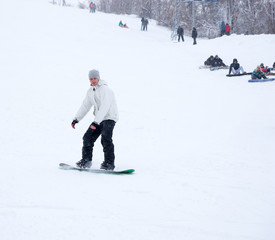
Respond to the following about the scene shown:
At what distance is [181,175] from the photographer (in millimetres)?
4734

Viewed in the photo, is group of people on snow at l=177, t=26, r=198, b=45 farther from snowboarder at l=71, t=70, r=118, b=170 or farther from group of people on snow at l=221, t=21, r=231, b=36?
snowboarder at l=71, t=70, r=118, b=170

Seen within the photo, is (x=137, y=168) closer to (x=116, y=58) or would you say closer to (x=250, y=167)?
(x=250, y=167)

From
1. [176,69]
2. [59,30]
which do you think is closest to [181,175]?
[176,69]

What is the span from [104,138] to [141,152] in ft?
6.29

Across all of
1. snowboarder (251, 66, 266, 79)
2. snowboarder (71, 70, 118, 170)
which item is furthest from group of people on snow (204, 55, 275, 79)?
snowboarder (71, 70, 118, 170)

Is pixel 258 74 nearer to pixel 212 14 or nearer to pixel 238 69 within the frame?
pixel 238 69

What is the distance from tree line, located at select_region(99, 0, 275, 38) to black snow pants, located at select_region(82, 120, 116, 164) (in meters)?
27.3

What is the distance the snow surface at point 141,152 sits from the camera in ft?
9.72

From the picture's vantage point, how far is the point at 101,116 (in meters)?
4.46

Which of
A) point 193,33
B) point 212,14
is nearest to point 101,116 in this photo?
point 193,33

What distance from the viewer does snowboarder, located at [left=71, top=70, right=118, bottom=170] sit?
4.50 m

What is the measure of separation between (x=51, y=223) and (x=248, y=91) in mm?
11454

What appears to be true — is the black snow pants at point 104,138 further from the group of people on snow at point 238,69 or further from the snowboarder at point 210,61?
the snowboarder at point 210,61

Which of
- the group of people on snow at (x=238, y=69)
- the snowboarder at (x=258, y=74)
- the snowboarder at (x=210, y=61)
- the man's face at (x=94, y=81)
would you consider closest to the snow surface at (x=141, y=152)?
the snowboarder at (x=258, y=74)
